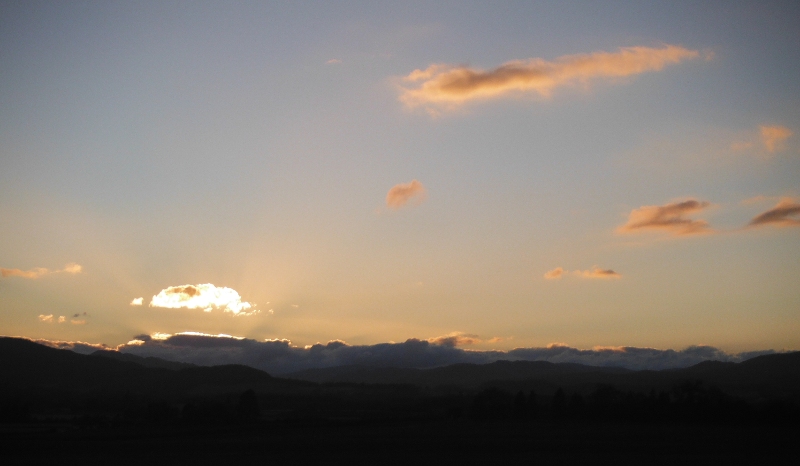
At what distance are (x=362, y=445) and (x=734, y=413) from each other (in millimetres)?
73819

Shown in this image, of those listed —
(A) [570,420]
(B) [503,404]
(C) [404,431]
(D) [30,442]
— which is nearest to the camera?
(D) [30,442]

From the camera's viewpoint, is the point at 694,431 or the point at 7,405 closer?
the point at 694,431

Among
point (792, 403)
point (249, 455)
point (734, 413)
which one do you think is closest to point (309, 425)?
point (249, 455)

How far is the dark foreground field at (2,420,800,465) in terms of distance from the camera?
70688mm

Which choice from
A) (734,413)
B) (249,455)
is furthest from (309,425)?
(734,413)

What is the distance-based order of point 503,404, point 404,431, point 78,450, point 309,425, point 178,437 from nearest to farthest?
point 78,450, point 178,437, point 404,431, point 309,425, point 503,404

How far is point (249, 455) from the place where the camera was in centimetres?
7319

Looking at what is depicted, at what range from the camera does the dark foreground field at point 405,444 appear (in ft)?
232

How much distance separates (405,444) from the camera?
83750mm

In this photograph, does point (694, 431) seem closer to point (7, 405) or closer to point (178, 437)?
point (178, 437)

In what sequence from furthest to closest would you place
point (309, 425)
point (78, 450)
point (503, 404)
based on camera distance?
1. point (503, 404)
2. point (309, 425)
3. point (78, 450)

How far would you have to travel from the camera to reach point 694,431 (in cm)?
10406

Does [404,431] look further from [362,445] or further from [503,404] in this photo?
[503,404]

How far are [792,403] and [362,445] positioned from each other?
8149cm
